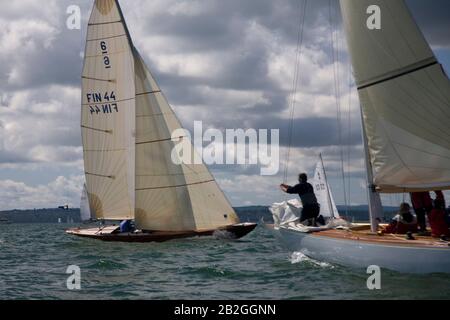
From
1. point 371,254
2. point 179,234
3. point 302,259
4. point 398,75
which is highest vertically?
point 398,75

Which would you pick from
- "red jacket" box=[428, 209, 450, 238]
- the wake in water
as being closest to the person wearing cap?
"red jacket" box=[428, 209, 450, 238]

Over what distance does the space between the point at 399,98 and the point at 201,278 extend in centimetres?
723

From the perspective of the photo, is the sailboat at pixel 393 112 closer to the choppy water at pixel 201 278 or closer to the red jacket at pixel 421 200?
the red jacket at pixel 421 200

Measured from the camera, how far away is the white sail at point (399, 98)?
55.8 feet

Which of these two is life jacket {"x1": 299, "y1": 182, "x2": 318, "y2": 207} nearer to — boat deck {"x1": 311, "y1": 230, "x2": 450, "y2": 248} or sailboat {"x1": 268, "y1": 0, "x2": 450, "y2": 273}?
boat deck {"x1": 311, "y1": 230, "x2": 450, "y2": 248}

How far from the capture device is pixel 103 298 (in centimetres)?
1534

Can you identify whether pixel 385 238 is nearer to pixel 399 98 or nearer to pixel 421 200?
pixel 421 200

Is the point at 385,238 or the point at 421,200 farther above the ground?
the point at 421,200

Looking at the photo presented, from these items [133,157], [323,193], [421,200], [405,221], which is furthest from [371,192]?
[323,193]

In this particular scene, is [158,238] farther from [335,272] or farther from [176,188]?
[335,272]

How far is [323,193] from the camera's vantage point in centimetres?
4669

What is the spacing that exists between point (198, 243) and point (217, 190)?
376 centimetres
